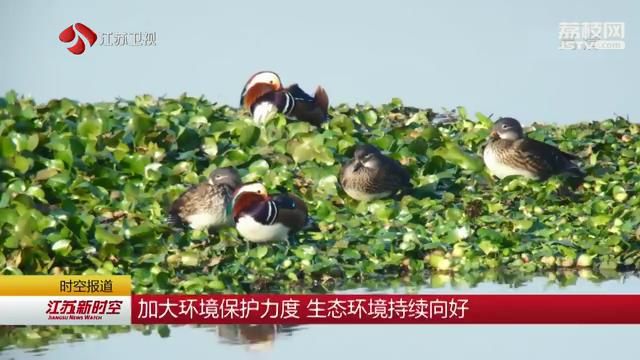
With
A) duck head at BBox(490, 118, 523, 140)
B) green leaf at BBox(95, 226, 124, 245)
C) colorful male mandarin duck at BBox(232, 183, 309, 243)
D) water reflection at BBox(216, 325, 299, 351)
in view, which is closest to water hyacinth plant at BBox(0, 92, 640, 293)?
Answer: green leaf at BBox(95, 226, 124, 245)

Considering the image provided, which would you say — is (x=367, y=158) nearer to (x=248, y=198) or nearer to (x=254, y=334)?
(x=248, y=198)

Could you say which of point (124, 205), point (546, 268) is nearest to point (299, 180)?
point (124, 205)

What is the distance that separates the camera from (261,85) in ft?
45.2

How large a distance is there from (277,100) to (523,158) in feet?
8.15

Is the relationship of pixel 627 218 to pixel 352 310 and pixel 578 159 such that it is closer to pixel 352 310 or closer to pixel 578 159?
pixel 578 159

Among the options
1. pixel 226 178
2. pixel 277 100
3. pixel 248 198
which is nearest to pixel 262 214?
pixel 248 198

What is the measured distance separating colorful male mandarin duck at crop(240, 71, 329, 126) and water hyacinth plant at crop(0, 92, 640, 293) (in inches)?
5.4

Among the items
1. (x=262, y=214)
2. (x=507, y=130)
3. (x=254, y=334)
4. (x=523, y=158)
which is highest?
(x=507, y=130)

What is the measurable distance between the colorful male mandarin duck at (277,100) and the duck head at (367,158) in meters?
1.65

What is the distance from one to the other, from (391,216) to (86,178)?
2.68m

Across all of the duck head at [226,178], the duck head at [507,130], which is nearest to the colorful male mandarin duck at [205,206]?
the duck head at [226,178]

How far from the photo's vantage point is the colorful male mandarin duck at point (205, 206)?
11.2 m

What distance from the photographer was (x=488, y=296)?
9.34 metres

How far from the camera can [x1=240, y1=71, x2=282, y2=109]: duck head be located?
13734 millimetres
